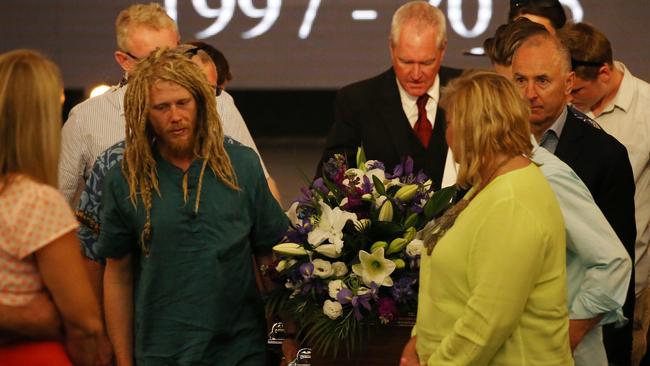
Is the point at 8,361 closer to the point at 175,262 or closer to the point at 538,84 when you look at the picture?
the point at 175,262

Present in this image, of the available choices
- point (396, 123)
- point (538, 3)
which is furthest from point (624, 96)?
point (396, 123)

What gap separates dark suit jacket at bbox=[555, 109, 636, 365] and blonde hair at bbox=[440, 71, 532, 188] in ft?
2.44

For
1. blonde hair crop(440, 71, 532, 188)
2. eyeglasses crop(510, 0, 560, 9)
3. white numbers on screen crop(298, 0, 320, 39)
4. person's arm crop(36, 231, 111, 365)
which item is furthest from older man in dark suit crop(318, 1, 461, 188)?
white numbers on screen crop(298, 0, 320, 39)

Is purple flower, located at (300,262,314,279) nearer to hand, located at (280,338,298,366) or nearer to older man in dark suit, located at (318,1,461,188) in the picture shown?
hand, located at (280,338,298,366)

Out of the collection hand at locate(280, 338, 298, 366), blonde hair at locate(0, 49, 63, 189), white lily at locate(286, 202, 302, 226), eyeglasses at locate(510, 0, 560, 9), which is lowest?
hand at locate(280, 338, 298, 366)

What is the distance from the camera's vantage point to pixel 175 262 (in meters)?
3.70

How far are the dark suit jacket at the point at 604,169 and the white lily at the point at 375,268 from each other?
0.60 metres

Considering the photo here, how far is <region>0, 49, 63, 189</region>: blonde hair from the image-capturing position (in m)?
3.03

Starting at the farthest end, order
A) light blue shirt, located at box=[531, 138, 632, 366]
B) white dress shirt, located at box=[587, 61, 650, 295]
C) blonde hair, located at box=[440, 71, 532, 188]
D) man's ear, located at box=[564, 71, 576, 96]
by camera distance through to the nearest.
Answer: white dress shirt, located at box=[587, 61, 650, 295] → man's ear, located at box=[564, 71, 576, 96] → light blue shirt, located at box=[531, 138, 632, 366] → blonde hair, located at box=[440, 71, 532, 188]

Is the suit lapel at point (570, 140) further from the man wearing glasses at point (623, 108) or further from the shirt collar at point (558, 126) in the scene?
the man wearing glasses at point (623, 108)

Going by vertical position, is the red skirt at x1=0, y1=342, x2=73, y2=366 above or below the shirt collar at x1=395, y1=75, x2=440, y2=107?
below

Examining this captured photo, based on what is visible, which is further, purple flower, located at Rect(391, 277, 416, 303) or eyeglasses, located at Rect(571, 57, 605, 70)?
eyeglasses, located at Rect(571, 57, 605, 70)

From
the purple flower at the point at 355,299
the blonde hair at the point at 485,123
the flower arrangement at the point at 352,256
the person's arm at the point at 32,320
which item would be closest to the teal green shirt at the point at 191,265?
the flower arrangement at the point at 352,256

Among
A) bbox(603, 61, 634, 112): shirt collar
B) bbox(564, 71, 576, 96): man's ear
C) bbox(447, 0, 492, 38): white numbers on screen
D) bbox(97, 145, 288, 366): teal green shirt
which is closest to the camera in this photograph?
bbox(97, 145, 288, 366): teal green shirt
